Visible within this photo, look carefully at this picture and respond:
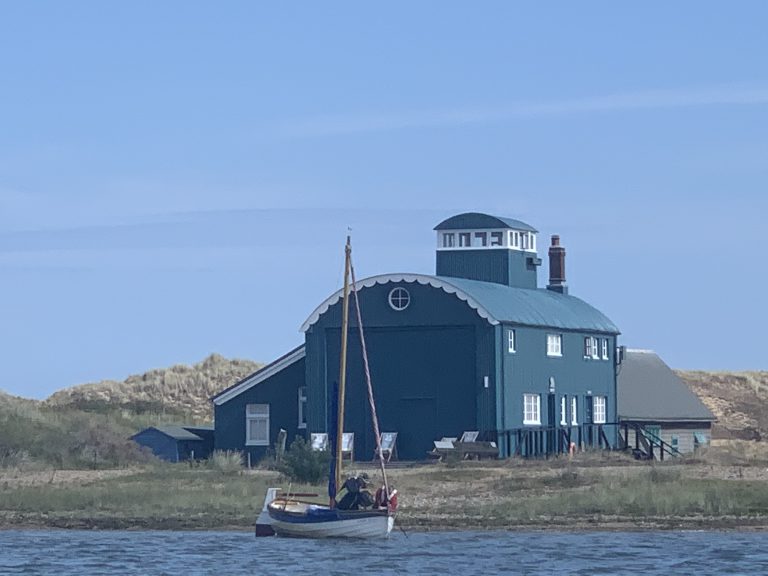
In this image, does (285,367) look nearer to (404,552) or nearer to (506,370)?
(506,370)

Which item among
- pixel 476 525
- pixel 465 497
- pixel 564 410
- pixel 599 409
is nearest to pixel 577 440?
pixel 564 410

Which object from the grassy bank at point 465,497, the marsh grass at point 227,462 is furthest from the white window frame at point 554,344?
the marsh grass at point 227,462

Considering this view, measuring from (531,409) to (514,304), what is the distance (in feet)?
11.4

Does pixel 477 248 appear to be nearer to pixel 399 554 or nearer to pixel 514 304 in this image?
pixel 514 304

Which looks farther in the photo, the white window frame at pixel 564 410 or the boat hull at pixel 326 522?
the white window frame at pixel 564 410

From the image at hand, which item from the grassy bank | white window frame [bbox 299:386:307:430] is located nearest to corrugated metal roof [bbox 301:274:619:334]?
white window frame [bbox 299:386:307:430]

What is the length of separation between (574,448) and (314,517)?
73.9ft

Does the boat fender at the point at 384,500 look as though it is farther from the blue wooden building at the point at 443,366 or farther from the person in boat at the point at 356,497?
the blue wooden building at the point at 443,366

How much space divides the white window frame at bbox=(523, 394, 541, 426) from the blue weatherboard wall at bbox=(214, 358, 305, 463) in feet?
23.4

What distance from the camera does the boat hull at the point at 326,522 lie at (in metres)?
39.8

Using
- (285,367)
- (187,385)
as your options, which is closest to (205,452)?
(285,367)

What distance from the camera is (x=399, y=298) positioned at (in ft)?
192

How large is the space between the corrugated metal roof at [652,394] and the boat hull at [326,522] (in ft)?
97.8

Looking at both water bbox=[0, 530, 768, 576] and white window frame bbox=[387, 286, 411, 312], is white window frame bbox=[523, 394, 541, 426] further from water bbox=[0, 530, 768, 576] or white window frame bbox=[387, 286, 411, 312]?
water bbox=[0, 530, 768, 576]
